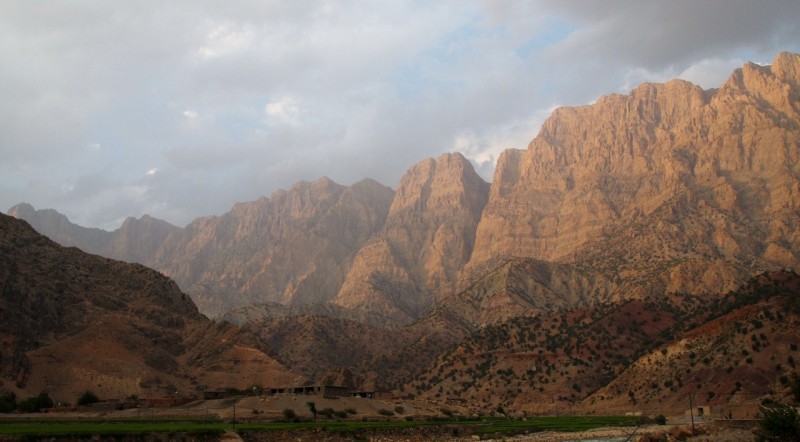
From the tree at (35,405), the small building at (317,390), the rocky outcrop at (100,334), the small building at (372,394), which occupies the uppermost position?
the rocky outcrop at (100,334)

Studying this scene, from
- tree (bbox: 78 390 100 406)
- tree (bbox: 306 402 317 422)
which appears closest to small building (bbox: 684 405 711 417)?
tree (bbox: 306 402 317 422)

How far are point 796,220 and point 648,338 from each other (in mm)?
66932

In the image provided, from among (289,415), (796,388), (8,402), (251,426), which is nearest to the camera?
(251,426)

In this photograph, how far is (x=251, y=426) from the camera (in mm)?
74938

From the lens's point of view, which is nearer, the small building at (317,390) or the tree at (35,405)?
the tree at (35,405)

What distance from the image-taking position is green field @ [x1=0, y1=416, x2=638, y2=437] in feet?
206

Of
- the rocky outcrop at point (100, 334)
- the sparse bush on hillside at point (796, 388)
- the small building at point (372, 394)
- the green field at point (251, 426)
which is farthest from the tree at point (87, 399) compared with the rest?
the sparse bush on hillside at point (796, 388)

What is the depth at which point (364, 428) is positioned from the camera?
252 ft

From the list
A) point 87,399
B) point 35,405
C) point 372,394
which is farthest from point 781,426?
point 87,399

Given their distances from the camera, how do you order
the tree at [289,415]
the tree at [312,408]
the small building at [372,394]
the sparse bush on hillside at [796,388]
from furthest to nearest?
the small building at [372,394]
the tree at [312,408]
the tree at [289,415]
the sparse bush on hillside at [796,388]

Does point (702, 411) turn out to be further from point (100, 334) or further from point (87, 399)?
point (100, 334)

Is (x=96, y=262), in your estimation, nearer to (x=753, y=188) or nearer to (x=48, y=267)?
(x=48, y=267)

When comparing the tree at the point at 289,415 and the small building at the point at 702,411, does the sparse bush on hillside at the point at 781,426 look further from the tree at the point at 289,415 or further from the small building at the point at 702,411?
the tree at the point at 289,415

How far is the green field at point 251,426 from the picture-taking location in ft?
206
